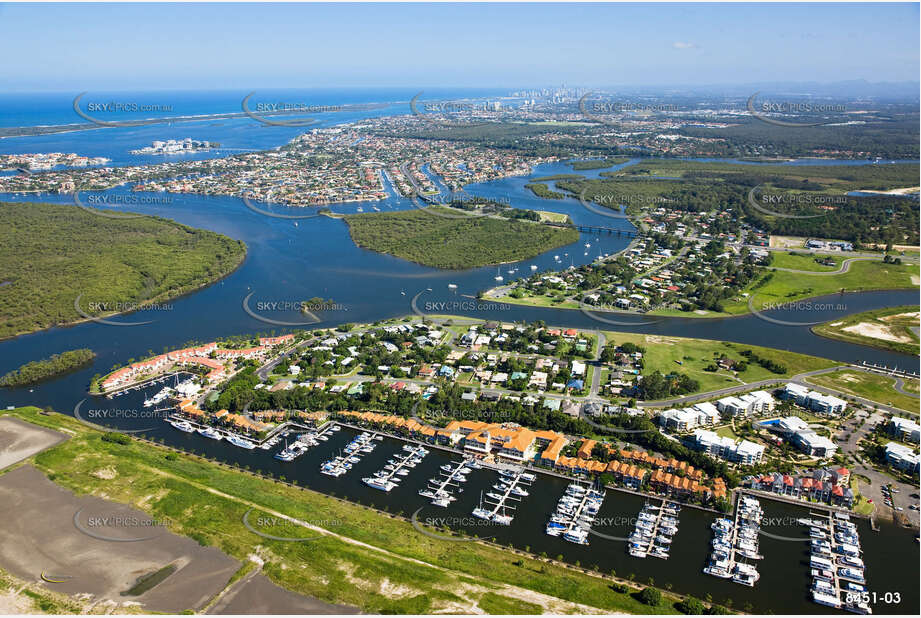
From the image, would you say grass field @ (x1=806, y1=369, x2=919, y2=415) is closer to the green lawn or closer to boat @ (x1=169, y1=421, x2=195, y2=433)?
the green lawn

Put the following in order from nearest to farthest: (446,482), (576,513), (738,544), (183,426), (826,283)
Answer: (738,544), (576,513), (446,482), (183,426), (826,283)

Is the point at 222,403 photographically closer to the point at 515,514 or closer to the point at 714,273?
the point at 515,514

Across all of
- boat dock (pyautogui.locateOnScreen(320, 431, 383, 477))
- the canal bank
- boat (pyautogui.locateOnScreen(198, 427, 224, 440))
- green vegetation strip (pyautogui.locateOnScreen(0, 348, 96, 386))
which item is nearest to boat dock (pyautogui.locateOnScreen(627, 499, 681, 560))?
the canal bank

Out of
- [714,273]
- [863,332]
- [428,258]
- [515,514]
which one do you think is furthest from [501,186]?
[515,514]

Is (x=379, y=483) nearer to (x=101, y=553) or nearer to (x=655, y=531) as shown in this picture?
(x=101, y=553)

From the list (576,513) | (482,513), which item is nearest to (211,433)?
(482,513)

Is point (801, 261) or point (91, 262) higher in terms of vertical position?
A: point (91, 262)
